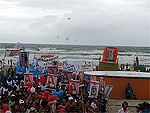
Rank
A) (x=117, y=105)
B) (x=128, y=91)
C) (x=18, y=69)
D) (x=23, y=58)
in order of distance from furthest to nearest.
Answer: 1. (x=128, y=91)
2. (x=18, y=69)
3. (x=23, y=58)
4. (x=117, y=105)

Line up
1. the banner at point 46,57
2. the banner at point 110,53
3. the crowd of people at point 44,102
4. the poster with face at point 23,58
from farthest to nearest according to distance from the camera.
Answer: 1. the banner at point 110,53
2. the banner at point 46,57
3. the poster with face at point 23,58
4. the crowd of people at point 44,102

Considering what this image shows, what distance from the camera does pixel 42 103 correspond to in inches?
325

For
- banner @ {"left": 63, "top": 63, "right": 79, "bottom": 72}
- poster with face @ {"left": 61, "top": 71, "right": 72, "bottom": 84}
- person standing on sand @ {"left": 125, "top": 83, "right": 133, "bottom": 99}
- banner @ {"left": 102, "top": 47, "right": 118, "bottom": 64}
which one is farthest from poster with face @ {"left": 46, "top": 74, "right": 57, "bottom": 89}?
banner @ {"left": 102, "top": 47, "right": 118, "bottom": 64}

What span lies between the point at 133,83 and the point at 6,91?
6729mm

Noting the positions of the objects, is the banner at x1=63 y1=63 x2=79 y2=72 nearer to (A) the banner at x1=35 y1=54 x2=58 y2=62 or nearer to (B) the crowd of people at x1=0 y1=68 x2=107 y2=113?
(A) the banner at x1=35 y1=54 x2=58 y2=62

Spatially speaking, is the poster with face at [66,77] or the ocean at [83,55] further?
the ocean at [83,55]

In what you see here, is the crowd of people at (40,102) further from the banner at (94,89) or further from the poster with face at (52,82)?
the poster with face at (52,82)

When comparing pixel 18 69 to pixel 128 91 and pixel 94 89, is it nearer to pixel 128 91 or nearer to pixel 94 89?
pixel 94 89

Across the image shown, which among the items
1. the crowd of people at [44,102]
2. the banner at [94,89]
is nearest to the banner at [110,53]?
the crowd of people at [44,102]

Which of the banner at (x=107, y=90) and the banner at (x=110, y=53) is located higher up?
the banner at (x=110, y=53)

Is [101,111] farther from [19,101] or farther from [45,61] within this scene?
[45,61]

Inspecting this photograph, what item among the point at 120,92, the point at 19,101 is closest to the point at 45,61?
the point at 19,101

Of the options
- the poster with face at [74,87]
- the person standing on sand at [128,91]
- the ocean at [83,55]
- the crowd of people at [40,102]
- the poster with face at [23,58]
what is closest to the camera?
the crowd of people at [40,102]

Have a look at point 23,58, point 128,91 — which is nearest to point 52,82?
point 23,58
